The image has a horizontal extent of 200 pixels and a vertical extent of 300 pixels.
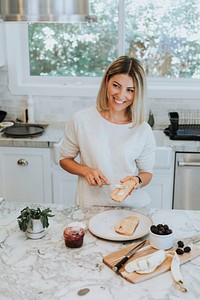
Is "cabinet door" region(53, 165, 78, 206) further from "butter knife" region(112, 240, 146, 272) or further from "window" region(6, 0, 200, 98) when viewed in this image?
"butter knife" region(112, 240, 146, 272)

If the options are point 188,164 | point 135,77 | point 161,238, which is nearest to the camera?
point 161,238

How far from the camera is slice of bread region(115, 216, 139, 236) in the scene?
5.86ft

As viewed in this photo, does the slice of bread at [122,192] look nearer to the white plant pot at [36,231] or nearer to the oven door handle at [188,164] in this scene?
the white plant pot at [36,231]

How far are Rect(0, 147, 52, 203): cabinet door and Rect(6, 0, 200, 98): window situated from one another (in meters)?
0.71

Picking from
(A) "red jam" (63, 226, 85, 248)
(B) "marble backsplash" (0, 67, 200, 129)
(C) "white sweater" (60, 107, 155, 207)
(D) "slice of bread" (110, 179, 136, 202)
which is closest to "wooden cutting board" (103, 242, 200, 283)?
(A) "red jam" (63, 226, 85, 248)

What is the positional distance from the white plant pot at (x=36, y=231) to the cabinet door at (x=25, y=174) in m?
1.52

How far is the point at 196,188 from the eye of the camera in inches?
129

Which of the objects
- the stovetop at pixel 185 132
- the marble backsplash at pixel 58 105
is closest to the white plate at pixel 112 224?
the stovetop at pixel 185 132

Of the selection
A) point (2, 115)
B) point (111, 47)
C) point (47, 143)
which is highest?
point (111, 47)

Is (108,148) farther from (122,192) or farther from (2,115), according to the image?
(2,115)

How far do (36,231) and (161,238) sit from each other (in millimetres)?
505

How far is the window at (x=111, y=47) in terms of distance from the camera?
12.0 feet

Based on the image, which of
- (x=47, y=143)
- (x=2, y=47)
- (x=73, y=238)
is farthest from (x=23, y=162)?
(x=73, y=238)

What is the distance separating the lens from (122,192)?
1.90 meters
